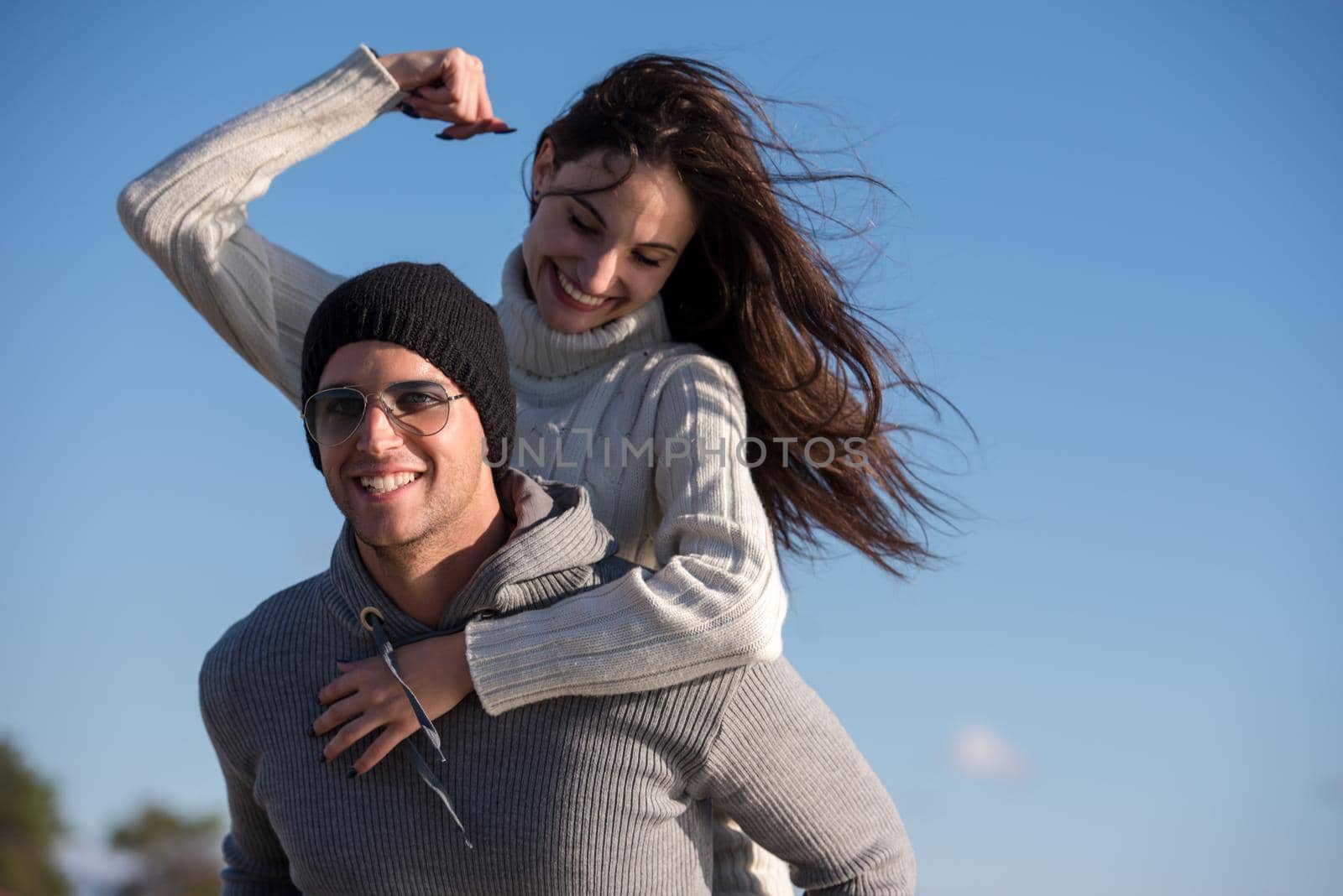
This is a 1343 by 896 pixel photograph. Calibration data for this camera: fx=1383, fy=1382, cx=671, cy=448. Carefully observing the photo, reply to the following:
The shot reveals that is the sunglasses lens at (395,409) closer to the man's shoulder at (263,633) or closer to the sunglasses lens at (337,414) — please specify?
the sunglasses lens at (337,414)

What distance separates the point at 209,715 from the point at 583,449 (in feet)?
3.80

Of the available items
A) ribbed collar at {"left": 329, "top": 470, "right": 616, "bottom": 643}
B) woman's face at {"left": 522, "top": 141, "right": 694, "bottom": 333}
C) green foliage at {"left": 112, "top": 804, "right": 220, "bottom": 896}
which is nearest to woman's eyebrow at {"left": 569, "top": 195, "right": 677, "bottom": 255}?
woman's face at {"left": 522, "top": 141, "right": 694, "bottom": 333}

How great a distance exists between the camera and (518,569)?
2.99m

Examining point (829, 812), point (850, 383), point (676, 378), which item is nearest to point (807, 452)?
point (850, 383)

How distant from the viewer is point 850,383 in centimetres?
407

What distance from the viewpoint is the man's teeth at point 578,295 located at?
3857mm

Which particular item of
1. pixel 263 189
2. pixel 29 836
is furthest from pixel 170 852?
pixel 263 189

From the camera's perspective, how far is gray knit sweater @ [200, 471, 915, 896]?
9.57 feet

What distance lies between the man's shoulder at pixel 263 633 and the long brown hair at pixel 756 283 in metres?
1.43

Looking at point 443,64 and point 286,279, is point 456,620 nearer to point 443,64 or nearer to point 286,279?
point 286,279

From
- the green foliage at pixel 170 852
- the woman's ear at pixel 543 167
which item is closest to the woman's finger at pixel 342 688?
the woman's ear at pixel 543 167

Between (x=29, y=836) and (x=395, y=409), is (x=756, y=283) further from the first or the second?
(x=29, y=836)

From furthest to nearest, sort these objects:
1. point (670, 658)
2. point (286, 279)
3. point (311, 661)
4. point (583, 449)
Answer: point (286, 279) → point (583, 449) → point (311, 661) → point (670, 658)

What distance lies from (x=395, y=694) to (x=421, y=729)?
0.12m
